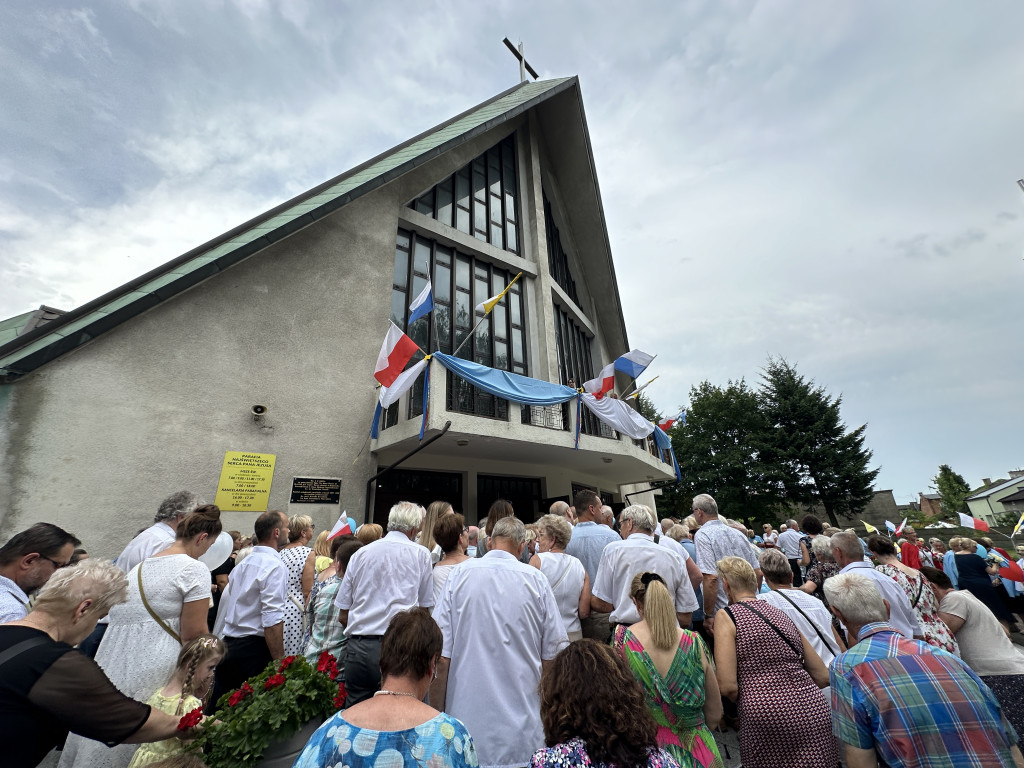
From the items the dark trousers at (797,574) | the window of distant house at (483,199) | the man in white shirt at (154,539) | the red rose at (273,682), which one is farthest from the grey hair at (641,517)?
the window of distant house at (483,199)

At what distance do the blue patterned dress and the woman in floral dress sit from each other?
3776mm

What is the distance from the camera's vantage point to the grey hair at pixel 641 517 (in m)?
3.71

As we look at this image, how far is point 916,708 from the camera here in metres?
1.88

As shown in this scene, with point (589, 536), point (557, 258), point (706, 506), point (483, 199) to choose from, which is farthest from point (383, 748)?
point (557, 258)

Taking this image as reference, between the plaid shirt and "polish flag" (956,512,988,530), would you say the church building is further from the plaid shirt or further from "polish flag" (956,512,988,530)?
"polish flag" (956,512,988,530)

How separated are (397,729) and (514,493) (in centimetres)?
1040

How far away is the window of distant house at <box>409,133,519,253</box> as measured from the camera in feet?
41.2

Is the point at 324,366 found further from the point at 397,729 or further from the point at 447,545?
the point at 397,729

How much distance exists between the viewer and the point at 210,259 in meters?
7.00

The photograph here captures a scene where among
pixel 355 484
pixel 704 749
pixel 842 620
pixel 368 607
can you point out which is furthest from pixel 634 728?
pixel 355 484

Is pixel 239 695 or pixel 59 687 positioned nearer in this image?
pixel 59 687

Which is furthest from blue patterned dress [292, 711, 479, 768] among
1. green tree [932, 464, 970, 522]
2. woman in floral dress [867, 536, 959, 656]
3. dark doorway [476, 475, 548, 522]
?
green tree [932, 464, 970, 522]

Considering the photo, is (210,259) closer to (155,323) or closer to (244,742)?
(155,323)

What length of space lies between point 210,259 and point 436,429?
4505 mm
